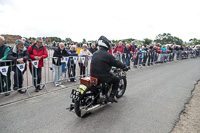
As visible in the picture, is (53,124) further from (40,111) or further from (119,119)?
(119,119)

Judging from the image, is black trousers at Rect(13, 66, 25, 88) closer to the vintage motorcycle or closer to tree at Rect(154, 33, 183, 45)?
the vintage motorcycle

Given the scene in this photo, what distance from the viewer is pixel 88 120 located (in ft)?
12.2

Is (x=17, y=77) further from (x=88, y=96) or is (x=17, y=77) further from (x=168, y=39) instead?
(x=168, y=39)

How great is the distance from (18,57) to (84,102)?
3.38 metres

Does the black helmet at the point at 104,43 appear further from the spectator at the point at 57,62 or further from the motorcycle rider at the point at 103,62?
the spectator at the point at 57,62

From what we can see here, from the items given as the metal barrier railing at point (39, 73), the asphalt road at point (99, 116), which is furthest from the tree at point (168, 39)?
the asphalt road at point (99, 116)

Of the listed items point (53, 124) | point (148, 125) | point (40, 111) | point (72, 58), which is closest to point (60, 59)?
point (72, 58)

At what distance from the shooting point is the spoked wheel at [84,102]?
3598mm

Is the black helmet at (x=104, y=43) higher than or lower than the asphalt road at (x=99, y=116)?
higher

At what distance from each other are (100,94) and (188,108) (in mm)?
2922

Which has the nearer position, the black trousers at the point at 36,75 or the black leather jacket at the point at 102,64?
the black leather jacket at the point at 102,64

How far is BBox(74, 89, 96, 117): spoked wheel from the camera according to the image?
360cm

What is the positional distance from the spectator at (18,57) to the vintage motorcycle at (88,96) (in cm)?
283

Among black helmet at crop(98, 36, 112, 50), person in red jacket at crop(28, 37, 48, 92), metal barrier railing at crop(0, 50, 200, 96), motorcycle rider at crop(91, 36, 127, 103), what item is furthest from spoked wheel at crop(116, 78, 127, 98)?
person in red jacket at crop(28, 37, 48, 92)
